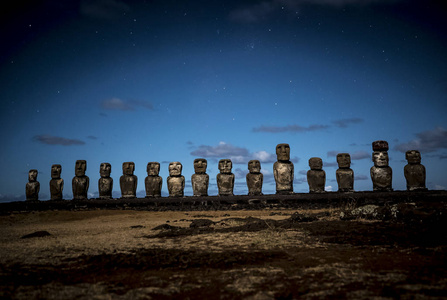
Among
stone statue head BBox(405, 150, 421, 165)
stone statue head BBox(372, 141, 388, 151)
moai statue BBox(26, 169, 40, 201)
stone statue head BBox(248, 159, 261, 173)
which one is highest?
stone statue head BBox(372, 141, 388, 151)

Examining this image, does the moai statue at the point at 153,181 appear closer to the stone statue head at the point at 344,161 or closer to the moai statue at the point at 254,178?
the moai statue at the point at 254,178

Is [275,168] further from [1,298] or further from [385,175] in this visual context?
[1,298]

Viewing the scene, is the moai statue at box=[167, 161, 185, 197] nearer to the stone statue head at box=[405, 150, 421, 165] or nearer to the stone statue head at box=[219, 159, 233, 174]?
the stone statue head at box=[219, 159, 233, 174]

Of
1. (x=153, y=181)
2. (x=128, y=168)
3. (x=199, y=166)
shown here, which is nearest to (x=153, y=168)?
(x=153, y=181)

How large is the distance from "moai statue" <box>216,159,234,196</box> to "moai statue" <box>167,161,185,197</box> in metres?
1.58

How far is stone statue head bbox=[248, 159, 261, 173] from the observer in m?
12.7

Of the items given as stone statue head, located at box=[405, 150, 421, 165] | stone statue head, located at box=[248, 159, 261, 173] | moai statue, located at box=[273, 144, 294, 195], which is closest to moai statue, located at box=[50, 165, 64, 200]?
stone statue head, located at box=[248, 159, 261, 173]

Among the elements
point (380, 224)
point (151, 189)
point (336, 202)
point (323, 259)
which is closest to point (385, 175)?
point (336, 202)

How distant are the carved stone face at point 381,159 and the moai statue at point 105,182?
1096cm

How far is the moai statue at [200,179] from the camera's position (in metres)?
13.0

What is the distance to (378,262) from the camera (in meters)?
3.21

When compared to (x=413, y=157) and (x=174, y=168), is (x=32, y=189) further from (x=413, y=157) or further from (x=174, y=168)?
(x=413, y=157)

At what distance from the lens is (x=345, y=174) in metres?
12.4

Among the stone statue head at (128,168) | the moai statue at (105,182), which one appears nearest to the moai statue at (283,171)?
the stone statue head at (128,168)
